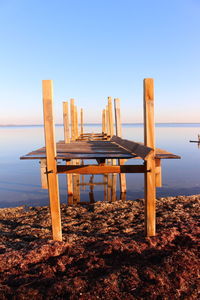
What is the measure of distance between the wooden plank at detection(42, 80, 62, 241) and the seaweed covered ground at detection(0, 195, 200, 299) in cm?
52

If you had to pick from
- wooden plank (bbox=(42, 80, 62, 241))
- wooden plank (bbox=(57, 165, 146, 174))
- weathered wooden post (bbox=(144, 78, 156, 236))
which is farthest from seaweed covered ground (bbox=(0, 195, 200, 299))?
wooden plank (bbox=(57, 165, 146, 174))

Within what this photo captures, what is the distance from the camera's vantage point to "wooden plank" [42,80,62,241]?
4562mm

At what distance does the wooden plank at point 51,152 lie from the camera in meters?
4.56

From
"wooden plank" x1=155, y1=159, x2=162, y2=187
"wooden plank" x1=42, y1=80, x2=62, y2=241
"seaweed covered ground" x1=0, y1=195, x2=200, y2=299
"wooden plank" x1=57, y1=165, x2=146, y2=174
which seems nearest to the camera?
"seaweed covered ground" x1=0, y1=195, x2=200, y2=299

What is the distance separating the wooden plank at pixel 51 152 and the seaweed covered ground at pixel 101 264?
0.52m

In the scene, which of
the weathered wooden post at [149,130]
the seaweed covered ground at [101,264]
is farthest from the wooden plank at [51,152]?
the weathered wooden post at [149,130]

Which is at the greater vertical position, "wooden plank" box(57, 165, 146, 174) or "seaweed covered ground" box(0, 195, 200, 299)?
"wooden plank" box(57, 165, 146, 174)

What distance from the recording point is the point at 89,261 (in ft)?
12.4

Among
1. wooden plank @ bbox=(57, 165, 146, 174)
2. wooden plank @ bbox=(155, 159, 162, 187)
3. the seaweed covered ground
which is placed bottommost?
the seaweed covered ground

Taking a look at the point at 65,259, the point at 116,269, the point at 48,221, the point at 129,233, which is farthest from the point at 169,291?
the point at 48,221

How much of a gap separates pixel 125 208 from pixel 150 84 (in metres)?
5.41

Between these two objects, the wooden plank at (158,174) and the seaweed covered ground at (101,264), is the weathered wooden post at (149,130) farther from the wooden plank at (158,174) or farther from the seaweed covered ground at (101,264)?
the wooden plank at (158,174)

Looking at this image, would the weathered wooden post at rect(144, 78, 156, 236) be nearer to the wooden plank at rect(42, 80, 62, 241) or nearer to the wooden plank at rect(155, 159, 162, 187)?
the wooden plank at rect(155, 159, 162, 187)

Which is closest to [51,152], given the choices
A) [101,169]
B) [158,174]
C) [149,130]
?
[101,169]
